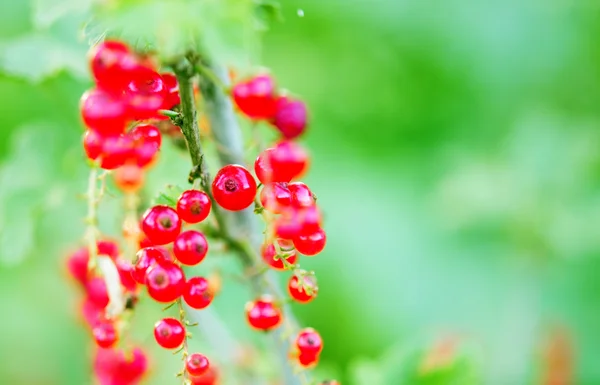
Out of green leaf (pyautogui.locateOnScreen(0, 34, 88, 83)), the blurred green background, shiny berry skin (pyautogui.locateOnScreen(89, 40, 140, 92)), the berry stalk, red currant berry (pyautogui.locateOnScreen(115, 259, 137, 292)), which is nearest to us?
shiny berry skin (pyautogui.locateOnScreen(89, 40, 140, 92))

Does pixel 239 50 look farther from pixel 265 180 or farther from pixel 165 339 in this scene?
pixel 165 339

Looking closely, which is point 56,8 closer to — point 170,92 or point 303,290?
point 170,92

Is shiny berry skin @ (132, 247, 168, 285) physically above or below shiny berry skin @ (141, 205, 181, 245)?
below

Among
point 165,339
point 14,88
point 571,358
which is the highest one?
point 14,88

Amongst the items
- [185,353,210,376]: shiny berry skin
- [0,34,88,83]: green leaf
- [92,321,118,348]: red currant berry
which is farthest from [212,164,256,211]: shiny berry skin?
[0,34,88,83]: green leaf

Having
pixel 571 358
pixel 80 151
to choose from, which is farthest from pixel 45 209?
pixel 571 358

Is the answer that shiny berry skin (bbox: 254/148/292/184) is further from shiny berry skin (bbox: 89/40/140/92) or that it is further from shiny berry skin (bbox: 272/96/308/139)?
shiny berry skin (bbox: 89/40/140/92)

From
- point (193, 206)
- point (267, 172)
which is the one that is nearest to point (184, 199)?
point (193, 206)
